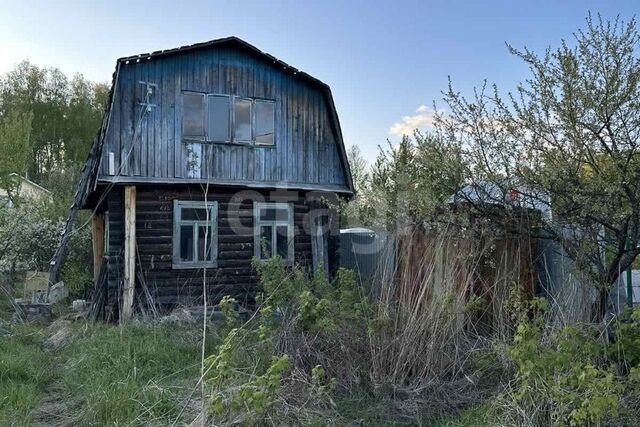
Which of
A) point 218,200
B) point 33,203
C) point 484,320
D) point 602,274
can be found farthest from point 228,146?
point 33,203

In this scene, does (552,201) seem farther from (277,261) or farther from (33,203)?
(33,203)

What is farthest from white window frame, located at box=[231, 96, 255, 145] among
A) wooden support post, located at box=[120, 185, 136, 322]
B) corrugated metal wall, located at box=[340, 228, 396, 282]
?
corrugated metal wall, located at box=[340, 228, 396, 282]

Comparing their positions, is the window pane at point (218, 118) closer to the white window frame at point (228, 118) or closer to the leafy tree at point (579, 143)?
the white window frame at point (228, 118)

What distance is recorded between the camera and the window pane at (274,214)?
377 inches

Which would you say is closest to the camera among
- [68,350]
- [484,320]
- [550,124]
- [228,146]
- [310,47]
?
[550,124]

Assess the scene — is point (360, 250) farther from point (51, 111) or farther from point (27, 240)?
point (51, 111)

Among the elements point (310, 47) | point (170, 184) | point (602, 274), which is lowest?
point (602, 274)

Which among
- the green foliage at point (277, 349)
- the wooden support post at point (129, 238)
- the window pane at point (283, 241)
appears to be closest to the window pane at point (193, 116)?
the wooden support post at point (129, 238)

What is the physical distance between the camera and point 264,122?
9.48 meters

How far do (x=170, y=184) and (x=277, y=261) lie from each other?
331 cm

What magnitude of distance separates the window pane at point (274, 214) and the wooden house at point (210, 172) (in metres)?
0.02

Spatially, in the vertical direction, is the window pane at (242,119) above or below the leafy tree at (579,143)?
above

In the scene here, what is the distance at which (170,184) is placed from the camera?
28.2ft

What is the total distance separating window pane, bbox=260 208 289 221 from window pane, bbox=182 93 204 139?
183cm
